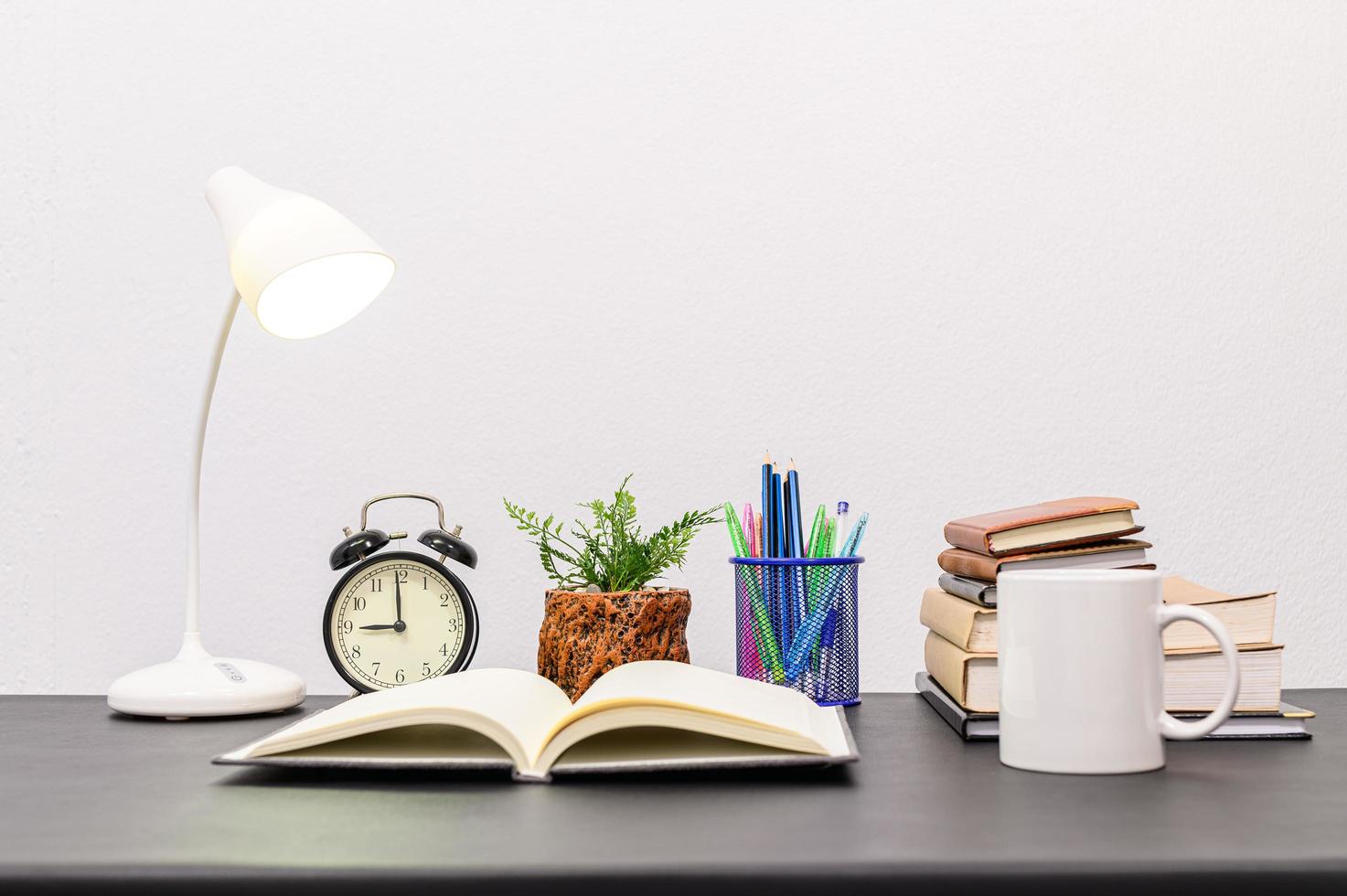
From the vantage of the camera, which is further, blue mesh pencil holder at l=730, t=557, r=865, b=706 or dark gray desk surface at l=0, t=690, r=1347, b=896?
blue mesh pencil holder at l=730, t=557, r=865, b=706

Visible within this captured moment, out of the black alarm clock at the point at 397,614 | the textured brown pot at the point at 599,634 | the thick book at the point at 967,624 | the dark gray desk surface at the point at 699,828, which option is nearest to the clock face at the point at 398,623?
the black alarm clock at the point at 397,614

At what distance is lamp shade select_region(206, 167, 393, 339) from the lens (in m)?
0.85

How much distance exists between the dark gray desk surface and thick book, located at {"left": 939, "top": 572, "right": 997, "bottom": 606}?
0.11 m

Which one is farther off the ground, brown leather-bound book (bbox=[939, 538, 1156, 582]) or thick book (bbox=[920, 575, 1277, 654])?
brown leather-bound book (bbox=[939, 538, 1156, 582])

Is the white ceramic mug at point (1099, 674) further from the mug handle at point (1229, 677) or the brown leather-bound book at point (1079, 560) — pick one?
the brown leather-bound book at point (1079, 560)

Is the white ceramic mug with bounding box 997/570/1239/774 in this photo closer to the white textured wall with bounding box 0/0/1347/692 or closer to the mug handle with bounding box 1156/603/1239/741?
the mug handle with bounding box 1156/603/1239/741

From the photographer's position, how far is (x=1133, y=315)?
116 cm

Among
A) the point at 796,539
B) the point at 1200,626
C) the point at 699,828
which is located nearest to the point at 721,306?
the point at 796,539

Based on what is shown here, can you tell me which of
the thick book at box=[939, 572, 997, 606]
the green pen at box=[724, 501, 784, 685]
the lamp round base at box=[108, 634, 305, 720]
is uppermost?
the thick book at box=[939, 572, 997, 606]

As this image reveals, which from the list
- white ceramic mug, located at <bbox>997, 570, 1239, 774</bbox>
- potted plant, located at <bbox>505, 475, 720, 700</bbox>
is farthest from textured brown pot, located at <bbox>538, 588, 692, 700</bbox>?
white ceramic mug, located at <bbox>997, 570, 1239, 774</bbox>

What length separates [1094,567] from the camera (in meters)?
0.80

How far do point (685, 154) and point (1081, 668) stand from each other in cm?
74

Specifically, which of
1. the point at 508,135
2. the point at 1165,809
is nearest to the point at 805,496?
the point at 508,135

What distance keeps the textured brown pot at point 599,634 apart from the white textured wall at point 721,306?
0.25 m
